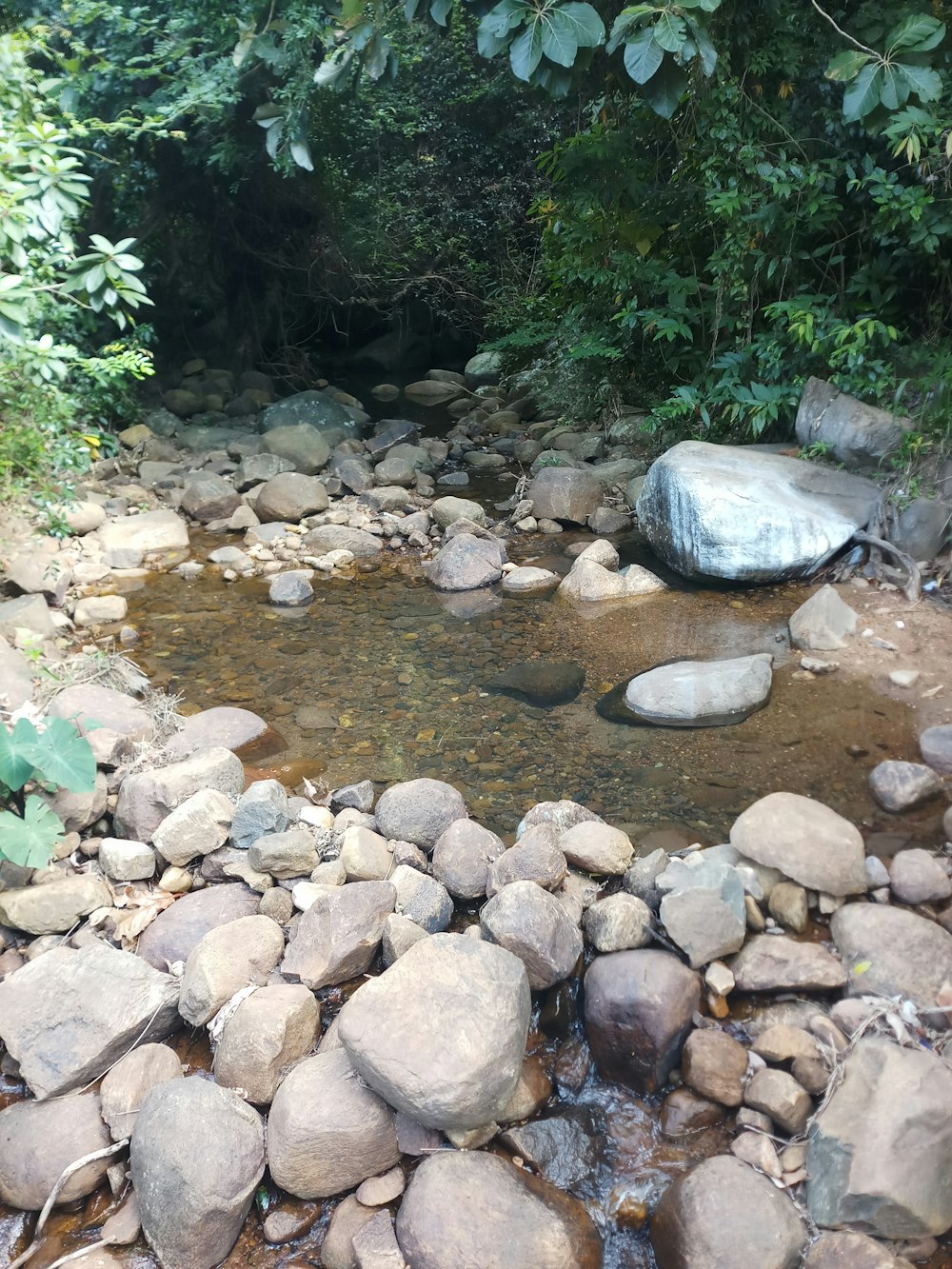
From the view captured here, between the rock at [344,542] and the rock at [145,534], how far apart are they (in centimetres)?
90

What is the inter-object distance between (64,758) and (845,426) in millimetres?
4094

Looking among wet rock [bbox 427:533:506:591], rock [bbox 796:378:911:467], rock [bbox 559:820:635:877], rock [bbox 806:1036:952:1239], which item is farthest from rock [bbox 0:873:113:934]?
rock [bbox 796:378:911:467]

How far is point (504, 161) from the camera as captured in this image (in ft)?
30.8

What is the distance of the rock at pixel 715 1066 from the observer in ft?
7.16

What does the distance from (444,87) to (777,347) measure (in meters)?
5.67

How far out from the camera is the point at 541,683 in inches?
163

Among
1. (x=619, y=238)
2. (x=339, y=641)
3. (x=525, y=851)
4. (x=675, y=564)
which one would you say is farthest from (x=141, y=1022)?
(x=619, y=238)

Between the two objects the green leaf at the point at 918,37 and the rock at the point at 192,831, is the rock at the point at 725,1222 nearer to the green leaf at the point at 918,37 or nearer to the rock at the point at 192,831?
the rock at the point at 192,831

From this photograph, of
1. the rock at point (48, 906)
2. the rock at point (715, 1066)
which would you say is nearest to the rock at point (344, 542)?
the rock at point (48, 906)

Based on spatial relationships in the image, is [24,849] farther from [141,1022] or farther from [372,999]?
[372,999]

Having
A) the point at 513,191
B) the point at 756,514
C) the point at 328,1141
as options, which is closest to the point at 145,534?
the point at 756,514

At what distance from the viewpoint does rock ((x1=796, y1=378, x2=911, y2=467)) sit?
15.4ft

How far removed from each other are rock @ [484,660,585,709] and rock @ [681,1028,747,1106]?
71.6 inches

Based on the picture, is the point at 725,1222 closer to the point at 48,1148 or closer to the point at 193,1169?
the point at 193,1169
